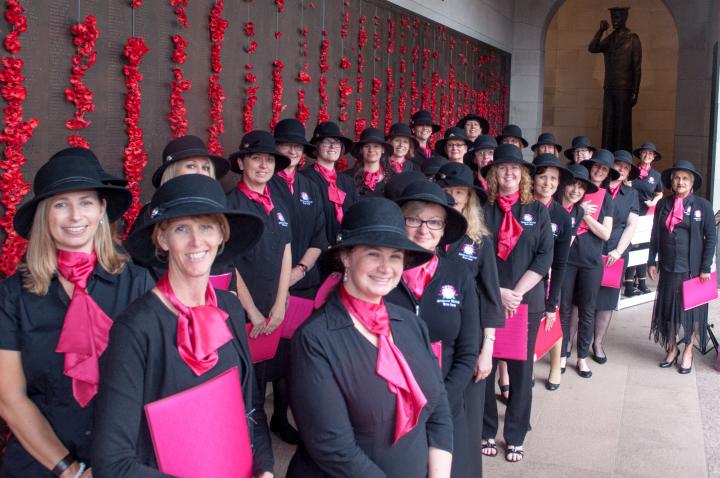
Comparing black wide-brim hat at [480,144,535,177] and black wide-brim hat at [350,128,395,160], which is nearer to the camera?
black wide-brim hat at [480,144,535,177]

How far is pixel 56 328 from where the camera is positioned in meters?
2.19

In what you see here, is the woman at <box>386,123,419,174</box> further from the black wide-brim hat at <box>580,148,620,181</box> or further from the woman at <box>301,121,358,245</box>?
the black wide-brim hat at <box>580,148,620,181</box>

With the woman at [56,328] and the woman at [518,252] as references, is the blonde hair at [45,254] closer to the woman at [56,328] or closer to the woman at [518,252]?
the woman at [56,328]

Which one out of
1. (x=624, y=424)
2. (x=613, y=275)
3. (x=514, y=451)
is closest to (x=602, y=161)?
(x=613, y=275)

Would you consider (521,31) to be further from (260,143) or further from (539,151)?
(260,143)

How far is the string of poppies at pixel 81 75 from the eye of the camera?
3637 millimetres

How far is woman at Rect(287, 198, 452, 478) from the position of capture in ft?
6.73

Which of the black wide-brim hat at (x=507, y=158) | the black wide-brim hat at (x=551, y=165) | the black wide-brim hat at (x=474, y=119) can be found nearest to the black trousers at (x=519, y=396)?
the black wide-brim hat at (x=507, y=158)

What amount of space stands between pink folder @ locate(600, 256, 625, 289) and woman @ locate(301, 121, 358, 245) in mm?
2334

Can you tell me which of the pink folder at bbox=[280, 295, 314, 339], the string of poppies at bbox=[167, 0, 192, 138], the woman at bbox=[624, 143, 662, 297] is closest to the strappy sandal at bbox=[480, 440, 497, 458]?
the pink folder at bbox=[280, 295, 314, 339]

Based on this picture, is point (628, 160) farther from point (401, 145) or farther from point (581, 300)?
point (401, 145)

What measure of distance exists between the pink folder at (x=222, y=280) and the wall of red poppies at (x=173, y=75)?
84 cm

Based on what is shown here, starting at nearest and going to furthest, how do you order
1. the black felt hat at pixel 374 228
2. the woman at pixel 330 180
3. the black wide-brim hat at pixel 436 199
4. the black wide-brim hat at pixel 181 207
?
the black wide-brim hat at pixel 181 207
the black felt hat at pixel 374 228
the black wide-brim hat at pixel 436 199
the woman at pixel 330 180

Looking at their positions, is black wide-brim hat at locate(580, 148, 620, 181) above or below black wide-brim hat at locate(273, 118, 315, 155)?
below
